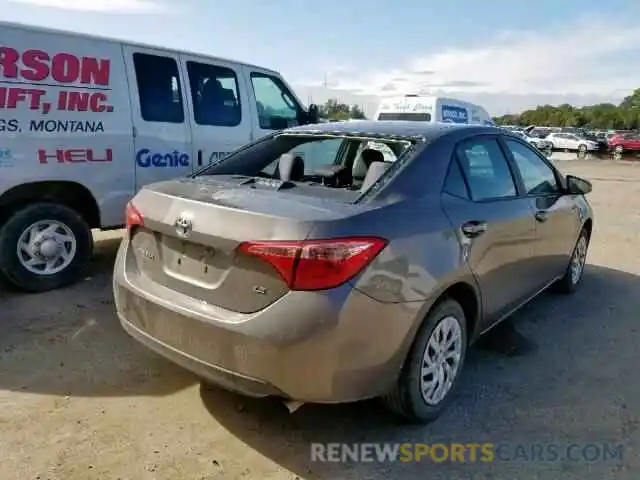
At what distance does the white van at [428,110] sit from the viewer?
549 inches

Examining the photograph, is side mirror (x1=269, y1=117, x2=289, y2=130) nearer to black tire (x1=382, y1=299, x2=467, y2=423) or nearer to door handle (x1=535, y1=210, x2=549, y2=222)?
door handle (x1=535, y1=210, x2=549, y2=222)

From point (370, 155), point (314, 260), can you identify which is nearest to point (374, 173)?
point (370, 155)

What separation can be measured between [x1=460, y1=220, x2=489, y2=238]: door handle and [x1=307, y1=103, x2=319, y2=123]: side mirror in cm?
398

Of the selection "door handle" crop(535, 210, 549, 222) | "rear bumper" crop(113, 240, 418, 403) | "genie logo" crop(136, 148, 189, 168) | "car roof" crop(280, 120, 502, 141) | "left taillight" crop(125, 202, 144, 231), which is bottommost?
"rear bumper" crop(113, 240, 418, 403)

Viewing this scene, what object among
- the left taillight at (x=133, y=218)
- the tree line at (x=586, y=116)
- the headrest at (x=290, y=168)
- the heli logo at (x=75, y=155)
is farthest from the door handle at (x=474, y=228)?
the tree line at (x=586, y=116)

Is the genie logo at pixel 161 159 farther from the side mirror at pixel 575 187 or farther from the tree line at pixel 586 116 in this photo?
the tree line at pixel 586 116

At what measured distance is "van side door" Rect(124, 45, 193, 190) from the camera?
532 centimetres

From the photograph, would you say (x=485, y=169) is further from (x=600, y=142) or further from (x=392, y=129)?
(x=600, y=142)

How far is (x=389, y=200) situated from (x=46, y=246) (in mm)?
3473

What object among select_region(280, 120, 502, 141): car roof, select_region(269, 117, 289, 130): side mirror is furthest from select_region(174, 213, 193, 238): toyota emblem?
select_region(269, 117, 289, 130): side mirror

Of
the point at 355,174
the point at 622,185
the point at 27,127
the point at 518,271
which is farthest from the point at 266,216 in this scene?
the point at 622,185

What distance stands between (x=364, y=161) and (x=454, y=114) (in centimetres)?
1185

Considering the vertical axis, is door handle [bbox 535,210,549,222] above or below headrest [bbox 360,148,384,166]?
below

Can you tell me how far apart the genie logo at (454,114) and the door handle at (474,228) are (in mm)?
11100
